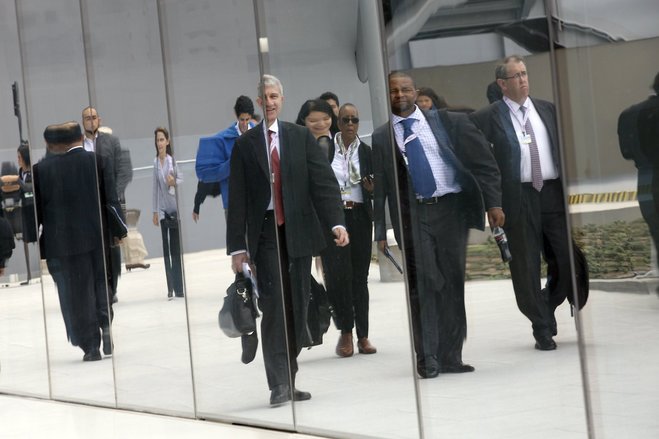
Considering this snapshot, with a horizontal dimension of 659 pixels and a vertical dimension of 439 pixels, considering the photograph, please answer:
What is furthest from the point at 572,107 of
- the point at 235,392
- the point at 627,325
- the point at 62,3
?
the point at 62,3

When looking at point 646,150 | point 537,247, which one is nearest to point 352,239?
point 537,247

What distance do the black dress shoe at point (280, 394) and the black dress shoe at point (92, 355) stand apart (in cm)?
219

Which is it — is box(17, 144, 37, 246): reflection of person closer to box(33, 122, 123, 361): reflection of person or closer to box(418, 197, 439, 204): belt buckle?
box(33, 122, 123, 361): reflection of person

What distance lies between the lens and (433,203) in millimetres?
5320

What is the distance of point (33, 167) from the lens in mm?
8703

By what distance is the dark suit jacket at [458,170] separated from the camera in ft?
16.5

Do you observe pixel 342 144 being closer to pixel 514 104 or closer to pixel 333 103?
pixel 333 103

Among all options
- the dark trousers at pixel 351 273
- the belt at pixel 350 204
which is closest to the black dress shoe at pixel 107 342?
the dark trousers at pixel 351 273

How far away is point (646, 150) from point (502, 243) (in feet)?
2.71

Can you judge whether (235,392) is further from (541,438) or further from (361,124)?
(541,438)

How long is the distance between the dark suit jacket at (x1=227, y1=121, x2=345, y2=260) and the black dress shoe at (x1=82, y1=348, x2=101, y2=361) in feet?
6.76

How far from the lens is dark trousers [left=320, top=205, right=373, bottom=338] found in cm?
566

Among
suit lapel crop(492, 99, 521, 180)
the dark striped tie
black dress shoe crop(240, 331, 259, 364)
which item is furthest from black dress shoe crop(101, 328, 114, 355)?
the dark striped tie

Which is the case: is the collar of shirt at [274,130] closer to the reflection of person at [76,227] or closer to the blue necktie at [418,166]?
the blue necktie at [418,166]
